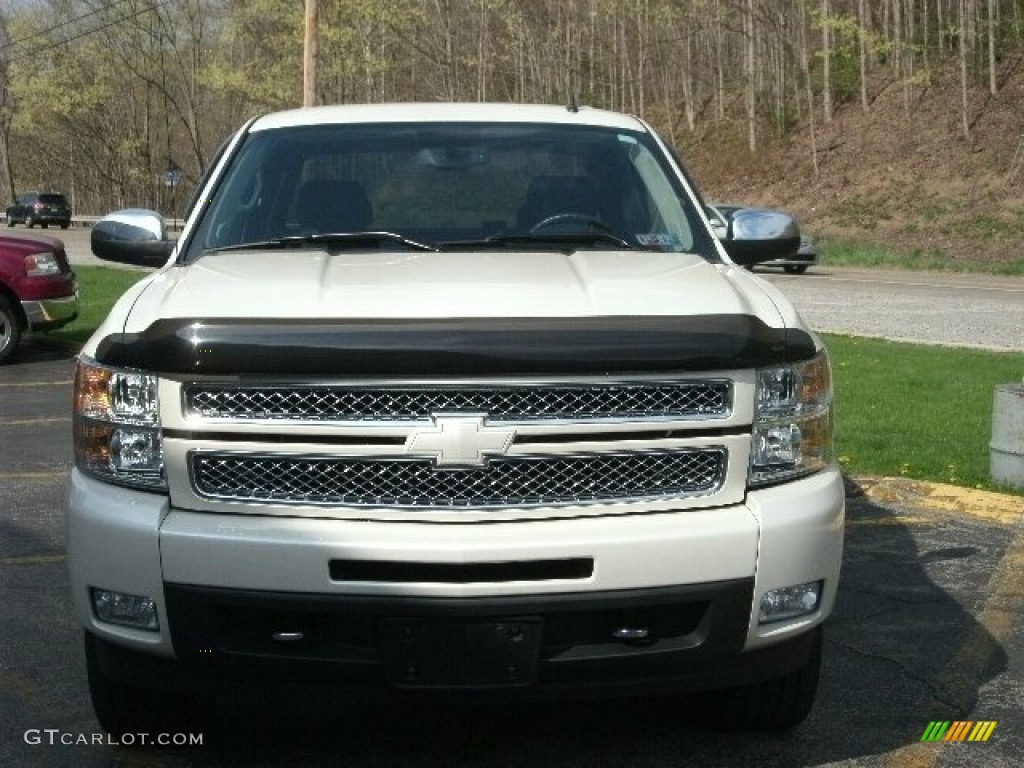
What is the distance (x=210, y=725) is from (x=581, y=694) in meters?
1.20

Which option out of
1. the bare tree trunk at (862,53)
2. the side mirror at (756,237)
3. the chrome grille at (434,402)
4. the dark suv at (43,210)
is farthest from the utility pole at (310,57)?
the dark suv at (43,210)

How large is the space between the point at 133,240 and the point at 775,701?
2803 millimetres

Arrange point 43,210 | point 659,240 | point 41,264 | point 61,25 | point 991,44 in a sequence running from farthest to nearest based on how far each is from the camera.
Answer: point 61,25 → point 43,210 → point 991,44 → point 41,264 → point 659,240

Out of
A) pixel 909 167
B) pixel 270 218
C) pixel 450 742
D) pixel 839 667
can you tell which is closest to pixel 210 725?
pixel 450 742

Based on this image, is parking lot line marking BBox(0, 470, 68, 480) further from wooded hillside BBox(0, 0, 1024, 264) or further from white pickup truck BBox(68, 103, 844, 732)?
wooded hillside BBox(0, 0, 1024, 264)

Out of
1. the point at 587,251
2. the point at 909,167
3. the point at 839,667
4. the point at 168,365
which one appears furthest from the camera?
the point at 909,167

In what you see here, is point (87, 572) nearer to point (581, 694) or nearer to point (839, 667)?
point (581, 694)

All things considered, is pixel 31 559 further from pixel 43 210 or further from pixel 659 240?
pixel 43 210

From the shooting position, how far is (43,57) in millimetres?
81625

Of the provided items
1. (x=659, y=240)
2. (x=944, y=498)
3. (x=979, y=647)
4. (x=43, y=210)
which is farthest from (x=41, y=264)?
(x=43, y=210)

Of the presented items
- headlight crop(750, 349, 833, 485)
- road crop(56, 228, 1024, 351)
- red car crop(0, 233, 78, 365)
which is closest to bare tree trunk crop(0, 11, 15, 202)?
road crop(56, 228, 1024, 351)

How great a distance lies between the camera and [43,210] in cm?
6712

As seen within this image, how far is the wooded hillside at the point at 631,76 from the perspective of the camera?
46.5 metres
